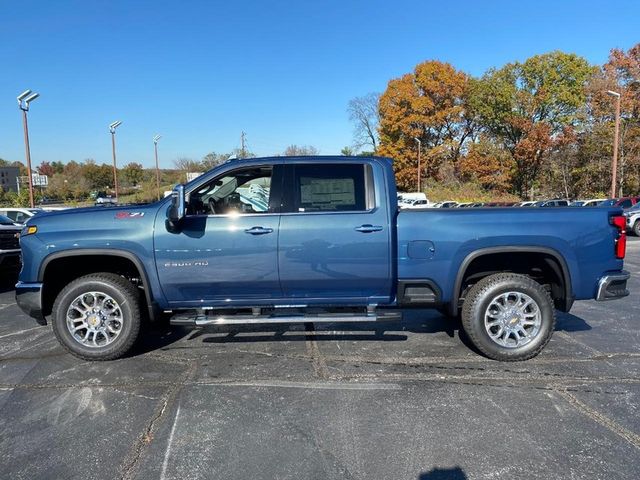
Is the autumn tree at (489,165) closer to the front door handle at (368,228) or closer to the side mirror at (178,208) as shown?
the front door handle at (368,228)

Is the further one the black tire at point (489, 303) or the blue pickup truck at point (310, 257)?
the black tire at point (489, 303)

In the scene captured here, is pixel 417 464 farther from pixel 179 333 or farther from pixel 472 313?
pixel 179 333

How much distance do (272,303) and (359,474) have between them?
6.74 ft

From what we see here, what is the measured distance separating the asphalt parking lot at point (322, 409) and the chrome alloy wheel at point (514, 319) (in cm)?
27

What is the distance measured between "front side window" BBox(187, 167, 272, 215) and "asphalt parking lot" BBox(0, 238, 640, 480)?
1.51 metres

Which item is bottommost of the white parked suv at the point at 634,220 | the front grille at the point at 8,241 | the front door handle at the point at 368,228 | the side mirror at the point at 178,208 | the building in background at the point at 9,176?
the white parked suv at the point at 634,220

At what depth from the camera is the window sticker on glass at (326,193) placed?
14.6 ft

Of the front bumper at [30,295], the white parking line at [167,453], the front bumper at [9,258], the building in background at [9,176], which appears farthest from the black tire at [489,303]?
the building in background at [9,176]

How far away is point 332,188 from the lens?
14.9 ft

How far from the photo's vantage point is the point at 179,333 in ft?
18.4

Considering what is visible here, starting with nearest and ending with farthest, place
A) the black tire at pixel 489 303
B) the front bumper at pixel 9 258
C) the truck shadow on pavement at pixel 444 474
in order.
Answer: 1. the truck shadow on pavement at pixel 444 474
2. the black tire at pixel 489 303
3. the front bumper at pixel 9 258

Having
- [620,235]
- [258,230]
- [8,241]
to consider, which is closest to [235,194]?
[258,230]

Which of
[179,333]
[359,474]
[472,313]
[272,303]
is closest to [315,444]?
[359,474]

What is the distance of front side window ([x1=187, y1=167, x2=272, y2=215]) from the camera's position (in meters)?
4.52
